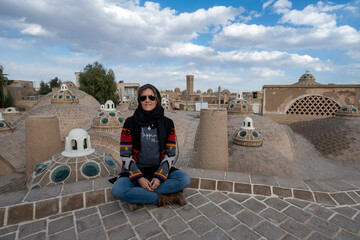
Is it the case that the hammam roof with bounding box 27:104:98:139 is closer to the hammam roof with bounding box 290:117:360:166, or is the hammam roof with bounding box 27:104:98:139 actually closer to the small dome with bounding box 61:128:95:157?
the small dome with bounding box 61:128:95:157

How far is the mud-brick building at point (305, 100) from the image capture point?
544 inches

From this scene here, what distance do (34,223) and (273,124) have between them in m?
12.6

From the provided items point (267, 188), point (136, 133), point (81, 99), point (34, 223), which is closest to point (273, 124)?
point (267, 188)

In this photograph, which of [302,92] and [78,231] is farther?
[302,92]

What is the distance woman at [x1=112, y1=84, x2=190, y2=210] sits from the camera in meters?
2.36

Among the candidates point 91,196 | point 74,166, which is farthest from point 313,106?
point 91,196

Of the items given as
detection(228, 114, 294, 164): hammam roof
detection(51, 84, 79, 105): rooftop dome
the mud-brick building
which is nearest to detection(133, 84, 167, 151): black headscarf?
detection(228, 114, 294, 164): hammam roof

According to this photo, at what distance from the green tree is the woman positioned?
26.5 metres

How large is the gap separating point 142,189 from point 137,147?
20.9 inches

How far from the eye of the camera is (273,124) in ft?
40.3

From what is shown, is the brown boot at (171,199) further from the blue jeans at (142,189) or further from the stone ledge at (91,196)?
the stone ledge at (91,196)

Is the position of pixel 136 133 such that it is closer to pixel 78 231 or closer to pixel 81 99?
pixel 78 231

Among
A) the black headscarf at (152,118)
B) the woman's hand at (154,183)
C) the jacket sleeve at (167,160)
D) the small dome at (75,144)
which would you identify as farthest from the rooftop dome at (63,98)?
the woman's hand at (154,183)

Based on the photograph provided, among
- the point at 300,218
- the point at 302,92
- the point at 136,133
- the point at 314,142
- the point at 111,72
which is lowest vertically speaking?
the point at 314,142
